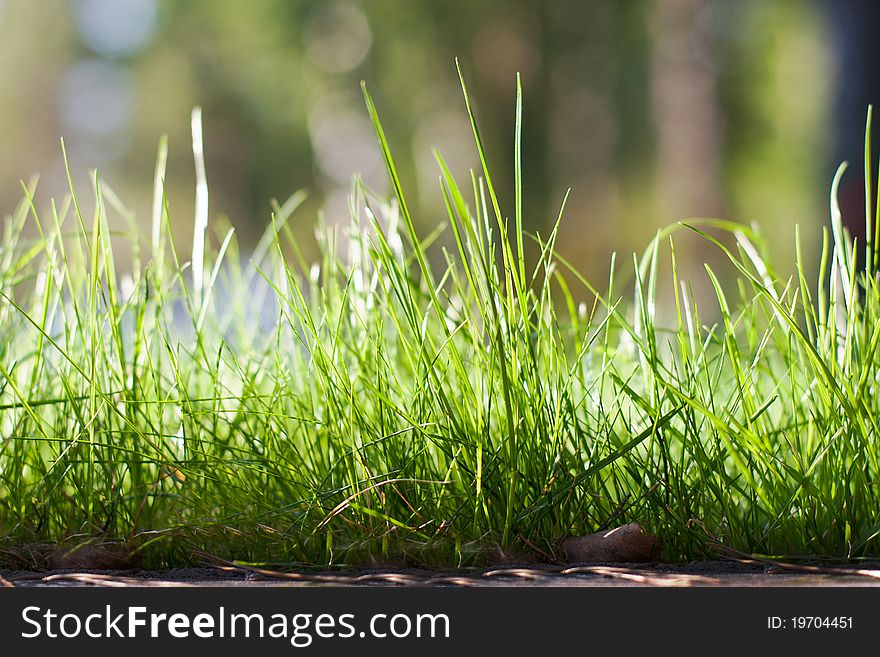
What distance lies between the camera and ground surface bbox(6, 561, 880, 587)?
1.94ft

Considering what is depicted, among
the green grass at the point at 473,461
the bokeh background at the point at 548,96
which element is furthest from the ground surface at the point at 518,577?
the bokeh background at the point at 548,96

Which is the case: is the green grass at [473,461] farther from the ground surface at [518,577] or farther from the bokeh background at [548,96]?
the bokeh background at [548,96]

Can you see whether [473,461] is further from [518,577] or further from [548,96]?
[548,96]

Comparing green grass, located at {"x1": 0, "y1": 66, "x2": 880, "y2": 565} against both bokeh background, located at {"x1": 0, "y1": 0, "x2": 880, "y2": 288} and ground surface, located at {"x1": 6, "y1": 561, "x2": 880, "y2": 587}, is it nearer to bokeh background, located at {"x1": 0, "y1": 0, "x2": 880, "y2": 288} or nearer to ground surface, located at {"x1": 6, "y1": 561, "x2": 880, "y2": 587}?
ground surface, located at {"x1": 6, "y1": 561, "x2": 880, "y2": 587}

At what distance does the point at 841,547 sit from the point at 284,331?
2.33 ft

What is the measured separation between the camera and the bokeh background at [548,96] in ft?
23.9

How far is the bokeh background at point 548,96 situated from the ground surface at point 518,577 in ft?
20.7

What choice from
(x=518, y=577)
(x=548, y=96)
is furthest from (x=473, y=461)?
(x=548, y=96)

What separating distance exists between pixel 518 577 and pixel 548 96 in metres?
8.79

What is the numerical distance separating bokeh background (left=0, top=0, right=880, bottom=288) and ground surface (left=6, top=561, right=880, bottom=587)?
20.7 feet

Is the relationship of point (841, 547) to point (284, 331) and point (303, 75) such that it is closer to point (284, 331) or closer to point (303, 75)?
point (284, 331)

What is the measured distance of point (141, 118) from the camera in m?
12.0
